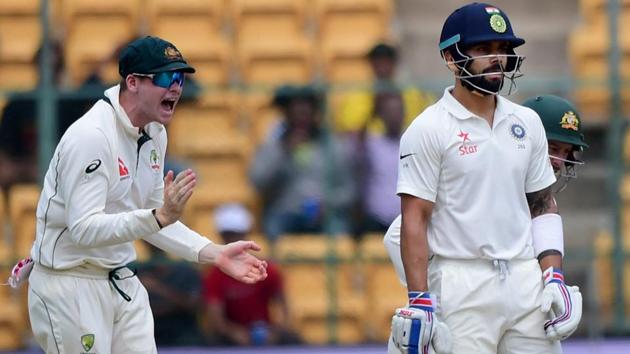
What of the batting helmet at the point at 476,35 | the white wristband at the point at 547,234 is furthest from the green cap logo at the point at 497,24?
the white wristband at the point at 547,234

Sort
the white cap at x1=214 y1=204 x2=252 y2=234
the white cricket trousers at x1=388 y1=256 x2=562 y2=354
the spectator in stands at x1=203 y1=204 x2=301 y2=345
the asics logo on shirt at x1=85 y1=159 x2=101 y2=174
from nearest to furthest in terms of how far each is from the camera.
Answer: the white cricket trousers at x1=388 y1=256 x2=562 y2=354 → the asics logo on shirt at x1=85 y1=159 x2=101 y2=174 → the spectator in stands at x1=203 y1=204 x2=301 y2=345 → the white cap at x1=214 y1=204 x2=252 y2=234

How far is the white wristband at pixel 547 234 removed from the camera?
543cm

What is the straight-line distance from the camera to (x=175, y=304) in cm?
905

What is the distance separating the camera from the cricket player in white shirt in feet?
17.5

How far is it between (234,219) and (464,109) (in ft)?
13.0

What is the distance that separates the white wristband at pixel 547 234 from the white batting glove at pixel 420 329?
1.68ft

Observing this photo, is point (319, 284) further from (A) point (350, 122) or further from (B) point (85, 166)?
(B) point (85, 166)

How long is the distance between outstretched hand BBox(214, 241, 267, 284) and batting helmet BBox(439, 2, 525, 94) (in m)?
0.98

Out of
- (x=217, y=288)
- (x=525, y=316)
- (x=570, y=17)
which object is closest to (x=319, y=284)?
(x=217, y=288)

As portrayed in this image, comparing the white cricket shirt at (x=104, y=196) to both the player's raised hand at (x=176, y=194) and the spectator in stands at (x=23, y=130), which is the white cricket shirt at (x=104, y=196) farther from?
the spectator in stands at (x=23, y=130)

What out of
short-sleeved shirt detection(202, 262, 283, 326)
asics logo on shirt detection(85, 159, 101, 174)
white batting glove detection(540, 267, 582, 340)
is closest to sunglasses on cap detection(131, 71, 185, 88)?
asics logo on shirt detection(85, 159, 101, 174)

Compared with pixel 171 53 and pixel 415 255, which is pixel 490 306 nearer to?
pixel 415 255

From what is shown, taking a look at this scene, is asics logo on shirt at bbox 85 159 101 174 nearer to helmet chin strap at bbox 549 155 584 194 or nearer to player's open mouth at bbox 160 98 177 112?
player's open mouth at bbox 160 98 177 112

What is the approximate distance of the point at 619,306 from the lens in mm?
8984
